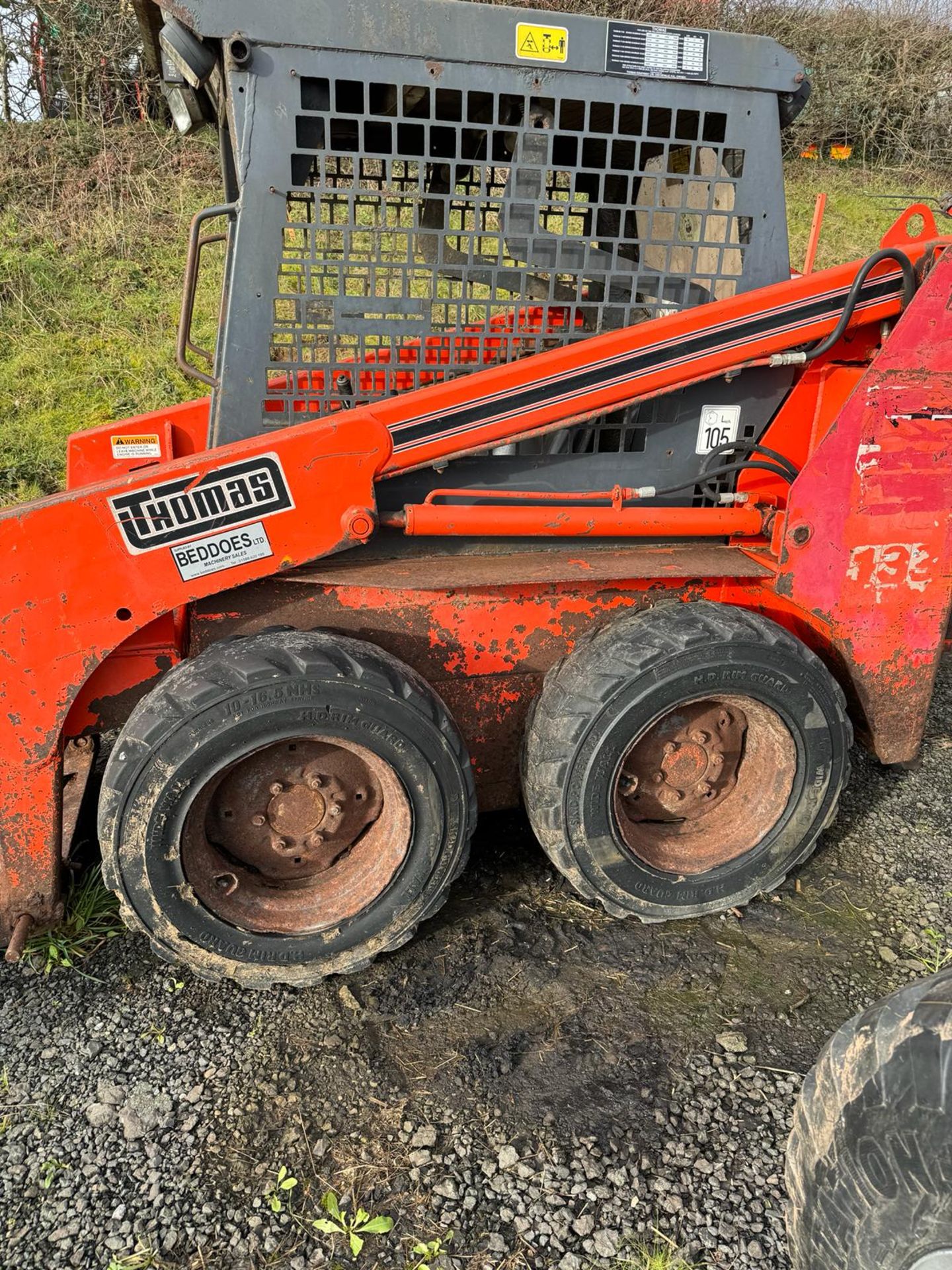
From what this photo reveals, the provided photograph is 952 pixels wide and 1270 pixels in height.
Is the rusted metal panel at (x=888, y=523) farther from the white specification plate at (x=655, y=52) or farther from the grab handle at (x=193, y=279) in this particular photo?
the grab handle at (x=193, y=279)

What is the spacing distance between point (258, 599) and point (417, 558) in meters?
0.48

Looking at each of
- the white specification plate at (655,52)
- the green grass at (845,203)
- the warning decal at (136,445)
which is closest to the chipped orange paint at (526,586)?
the white specification plate at (655,52)

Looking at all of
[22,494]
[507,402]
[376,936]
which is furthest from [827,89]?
[376,936]

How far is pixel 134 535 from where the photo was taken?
2.33 m

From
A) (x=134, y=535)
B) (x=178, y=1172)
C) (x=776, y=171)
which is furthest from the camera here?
(x=776, y=171)

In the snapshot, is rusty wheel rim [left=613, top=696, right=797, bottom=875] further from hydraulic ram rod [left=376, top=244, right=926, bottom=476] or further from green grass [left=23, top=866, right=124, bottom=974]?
green grass [left=23, top=866, right=124, bottom=974]

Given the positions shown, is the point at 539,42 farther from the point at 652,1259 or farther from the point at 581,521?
the point at 652,1259

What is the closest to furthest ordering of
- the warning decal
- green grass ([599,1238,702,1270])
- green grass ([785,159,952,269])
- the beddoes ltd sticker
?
green grass ([599,1238,702,1270])
the beddoes ltd sticker
the warning decal
green grass ([785,159,952,269])

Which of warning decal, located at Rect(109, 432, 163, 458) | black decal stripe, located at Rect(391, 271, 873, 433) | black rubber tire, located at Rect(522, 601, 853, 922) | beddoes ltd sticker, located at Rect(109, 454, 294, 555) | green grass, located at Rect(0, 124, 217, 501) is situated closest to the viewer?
beddoes ltd sticker, located at Rect(109, 454, 294, 555)

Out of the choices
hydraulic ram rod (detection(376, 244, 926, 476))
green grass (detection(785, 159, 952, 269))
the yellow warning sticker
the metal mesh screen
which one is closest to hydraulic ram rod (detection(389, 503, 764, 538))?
hydraulic ram rod (detection(376, 244, 926, 476))

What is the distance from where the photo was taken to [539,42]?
241cm

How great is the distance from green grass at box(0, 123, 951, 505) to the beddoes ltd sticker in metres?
4.12

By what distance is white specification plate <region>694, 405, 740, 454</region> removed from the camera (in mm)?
2861

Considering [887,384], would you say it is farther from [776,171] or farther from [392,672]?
[392,672]
